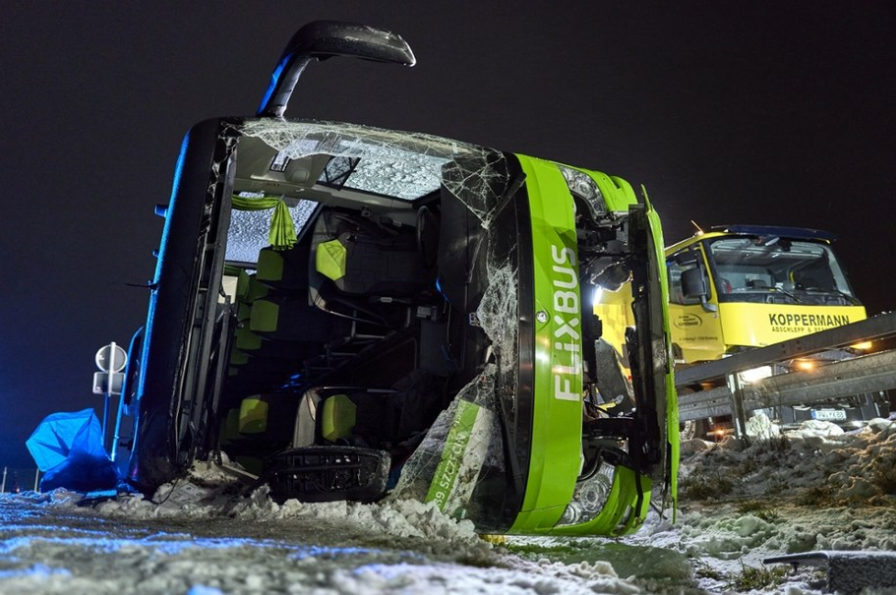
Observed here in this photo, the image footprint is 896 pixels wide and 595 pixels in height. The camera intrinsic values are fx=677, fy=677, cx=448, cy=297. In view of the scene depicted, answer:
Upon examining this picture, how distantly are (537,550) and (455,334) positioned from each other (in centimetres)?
132

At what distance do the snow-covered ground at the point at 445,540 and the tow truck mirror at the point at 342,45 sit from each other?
215 centimetres

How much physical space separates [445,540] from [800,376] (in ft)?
14.8

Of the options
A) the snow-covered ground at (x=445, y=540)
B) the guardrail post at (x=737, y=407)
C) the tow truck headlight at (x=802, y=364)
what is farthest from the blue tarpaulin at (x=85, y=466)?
the tow truck headlight at (x=802, y=364)

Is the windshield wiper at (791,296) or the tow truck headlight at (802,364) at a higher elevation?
A: the windshield wiper at (791,296)

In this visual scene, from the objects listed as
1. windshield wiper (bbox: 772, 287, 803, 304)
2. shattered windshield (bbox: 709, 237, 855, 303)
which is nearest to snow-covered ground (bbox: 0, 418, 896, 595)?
windshield wiper (bbox: 772, 287, 803, 304)

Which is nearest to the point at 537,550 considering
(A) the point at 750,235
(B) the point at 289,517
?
(B) the point at 289,517

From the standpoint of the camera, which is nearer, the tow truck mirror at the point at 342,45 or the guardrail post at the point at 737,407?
the tow truck mirror at the point at 342,45

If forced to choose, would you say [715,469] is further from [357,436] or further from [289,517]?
[289,517]

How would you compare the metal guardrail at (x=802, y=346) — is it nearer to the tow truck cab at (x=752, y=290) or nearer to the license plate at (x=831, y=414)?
the license plate at (x=831, y=414)

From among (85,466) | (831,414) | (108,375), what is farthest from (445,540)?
(831,414)

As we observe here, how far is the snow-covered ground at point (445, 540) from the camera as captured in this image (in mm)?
1528

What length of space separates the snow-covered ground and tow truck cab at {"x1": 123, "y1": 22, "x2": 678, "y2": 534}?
219 mm

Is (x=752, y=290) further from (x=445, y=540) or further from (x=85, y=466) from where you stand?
(x=85, y=466)

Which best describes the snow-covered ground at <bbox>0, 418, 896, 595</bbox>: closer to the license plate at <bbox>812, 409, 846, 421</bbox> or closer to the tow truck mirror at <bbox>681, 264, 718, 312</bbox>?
the license plate at <bbox>812, 409, 846, 421</bbox>
